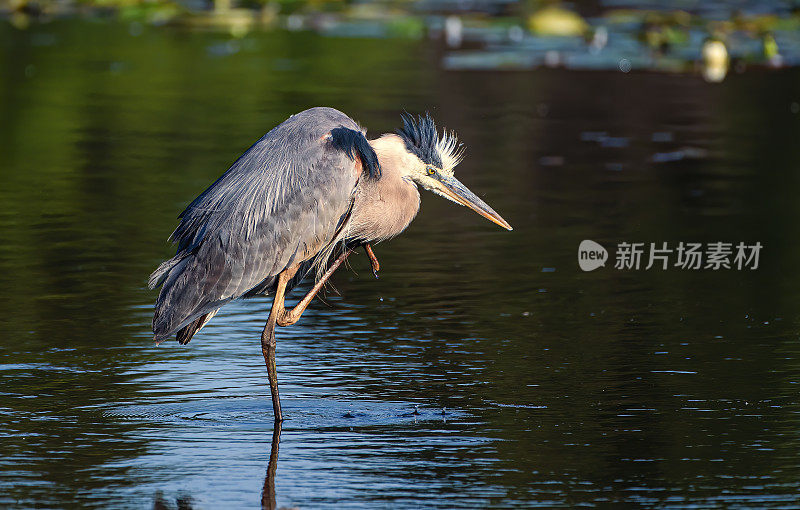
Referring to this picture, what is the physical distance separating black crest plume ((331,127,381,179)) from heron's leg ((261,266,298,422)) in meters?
0.61

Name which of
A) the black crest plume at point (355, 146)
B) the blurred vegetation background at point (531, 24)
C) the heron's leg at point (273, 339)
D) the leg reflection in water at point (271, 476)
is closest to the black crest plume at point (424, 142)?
the black crest plume at point (355, 146)

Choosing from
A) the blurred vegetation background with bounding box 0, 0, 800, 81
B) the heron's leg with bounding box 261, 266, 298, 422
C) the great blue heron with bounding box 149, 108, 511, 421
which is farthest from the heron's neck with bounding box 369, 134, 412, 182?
the blurred vegetation background with bounding box 0, 0, 800, 81

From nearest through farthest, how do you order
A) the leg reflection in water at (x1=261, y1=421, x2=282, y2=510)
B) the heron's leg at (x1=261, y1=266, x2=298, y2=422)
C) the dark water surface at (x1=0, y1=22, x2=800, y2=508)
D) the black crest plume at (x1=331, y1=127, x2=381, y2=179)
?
the leg reflection in water at (x1=261, y1=421, x2=282, y2=510) < the dark water surface at (x1=0, y1=22, x2=800, y2=508) < the heron's leg at (x1=261, y1=266, x2=298, y2=422) < the black crest plume at (x1=331, y1=127, x2=381, y2=179)

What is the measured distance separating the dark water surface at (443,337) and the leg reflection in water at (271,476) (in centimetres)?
3

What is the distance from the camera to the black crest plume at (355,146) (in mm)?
6402

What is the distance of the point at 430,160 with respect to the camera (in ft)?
21.6

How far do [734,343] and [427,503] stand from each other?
2874 millimetres

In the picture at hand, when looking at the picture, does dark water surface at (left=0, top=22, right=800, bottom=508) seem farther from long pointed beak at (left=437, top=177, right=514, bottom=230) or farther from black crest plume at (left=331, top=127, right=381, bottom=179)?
black crest plume at (left=331, top=127, right=381, bottom=179)

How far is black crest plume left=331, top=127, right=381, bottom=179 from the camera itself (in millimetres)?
6402

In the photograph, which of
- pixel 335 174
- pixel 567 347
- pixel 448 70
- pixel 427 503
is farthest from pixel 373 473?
pixel 448 70

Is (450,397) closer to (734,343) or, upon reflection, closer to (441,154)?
(441,154)

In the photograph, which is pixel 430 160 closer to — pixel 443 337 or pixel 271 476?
pixel 443 337

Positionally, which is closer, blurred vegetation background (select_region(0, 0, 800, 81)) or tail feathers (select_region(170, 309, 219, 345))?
tail feathers (select_region(170, 309, 219, 345))

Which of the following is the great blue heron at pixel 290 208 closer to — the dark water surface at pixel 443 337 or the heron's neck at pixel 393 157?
the heron's neck at pixel 393 157
